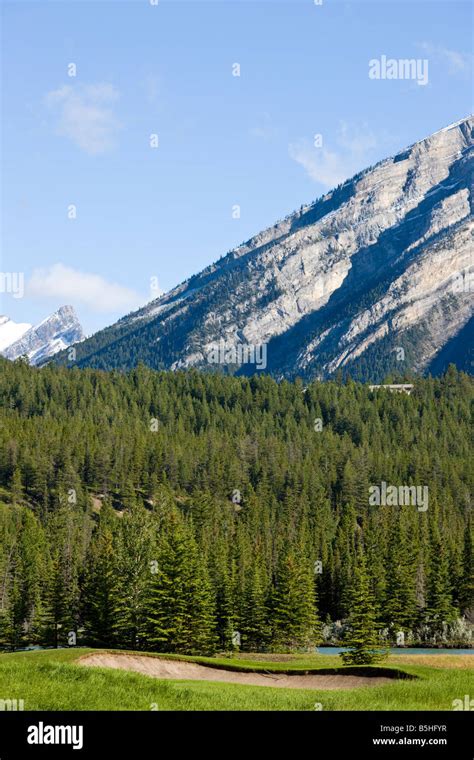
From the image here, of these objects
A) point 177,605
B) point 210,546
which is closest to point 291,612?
point 177,605

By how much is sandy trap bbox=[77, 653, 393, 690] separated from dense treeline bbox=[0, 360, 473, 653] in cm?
2595

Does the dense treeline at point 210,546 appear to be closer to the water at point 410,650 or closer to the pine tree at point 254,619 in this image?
the pine tree at point 254,619

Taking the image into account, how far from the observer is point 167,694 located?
111ft

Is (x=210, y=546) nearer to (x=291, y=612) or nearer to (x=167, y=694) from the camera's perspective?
(x=291, y=612)

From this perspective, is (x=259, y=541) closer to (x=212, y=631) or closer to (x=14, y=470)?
(x=212, y=631)

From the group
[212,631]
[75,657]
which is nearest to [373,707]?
[75,657]

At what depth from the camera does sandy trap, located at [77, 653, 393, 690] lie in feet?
155

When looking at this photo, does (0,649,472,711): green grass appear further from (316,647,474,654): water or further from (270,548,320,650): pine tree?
(270,548,320,650): pine tree

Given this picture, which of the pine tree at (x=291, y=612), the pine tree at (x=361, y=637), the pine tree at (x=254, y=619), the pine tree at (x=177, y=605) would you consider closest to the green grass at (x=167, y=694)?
the pine tree at (x=361, y=637)

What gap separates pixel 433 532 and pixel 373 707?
106861 mm

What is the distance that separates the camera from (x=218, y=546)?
112m
